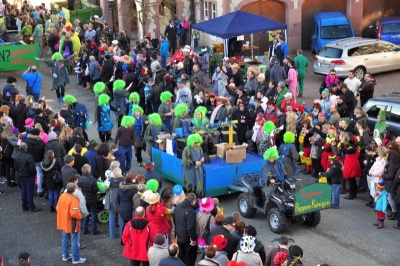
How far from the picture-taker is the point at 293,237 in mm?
15203

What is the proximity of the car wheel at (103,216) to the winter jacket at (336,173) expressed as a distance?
184 inches

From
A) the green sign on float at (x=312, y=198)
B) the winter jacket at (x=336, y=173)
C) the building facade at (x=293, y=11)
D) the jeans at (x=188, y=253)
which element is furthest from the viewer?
the building facade at (x=293, y=11)

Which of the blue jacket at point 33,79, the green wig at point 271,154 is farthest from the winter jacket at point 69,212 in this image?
the blue jacket at point 33,79

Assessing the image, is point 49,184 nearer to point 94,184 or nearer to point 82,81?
point 94,184

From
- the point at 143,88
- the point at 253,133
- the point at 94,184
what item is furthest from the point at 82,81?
the point at 94,184

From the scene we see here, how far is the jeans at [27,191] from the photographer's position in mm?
16812

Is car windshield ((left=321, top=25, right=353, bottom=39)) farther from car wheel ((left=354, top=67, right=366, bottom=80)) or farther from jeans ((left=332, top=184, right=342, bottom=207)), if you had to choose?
jeans ((left=332, top=184, right=342, bottom=207))

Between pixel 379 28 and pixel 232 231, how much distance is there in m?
19.7

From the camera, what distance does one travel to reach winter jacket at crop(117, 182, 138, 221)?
14.5 meters

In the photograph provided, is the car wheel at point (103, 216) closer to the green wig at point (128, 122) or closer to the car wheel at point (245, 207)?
the car wheel at point (245, 207)

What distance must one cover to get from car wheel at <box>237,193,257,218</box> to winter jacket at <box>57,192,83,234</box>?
3.67 meters

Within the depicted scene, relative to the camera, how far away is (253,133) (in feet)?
63.6

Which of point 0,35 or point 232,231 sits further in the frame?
point 0,35

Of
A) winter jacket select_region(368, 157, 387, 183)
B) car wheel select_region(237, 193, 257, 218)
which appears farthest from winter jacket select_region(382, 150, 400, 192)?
car wheel select_region(237, 193, 257, 218)
